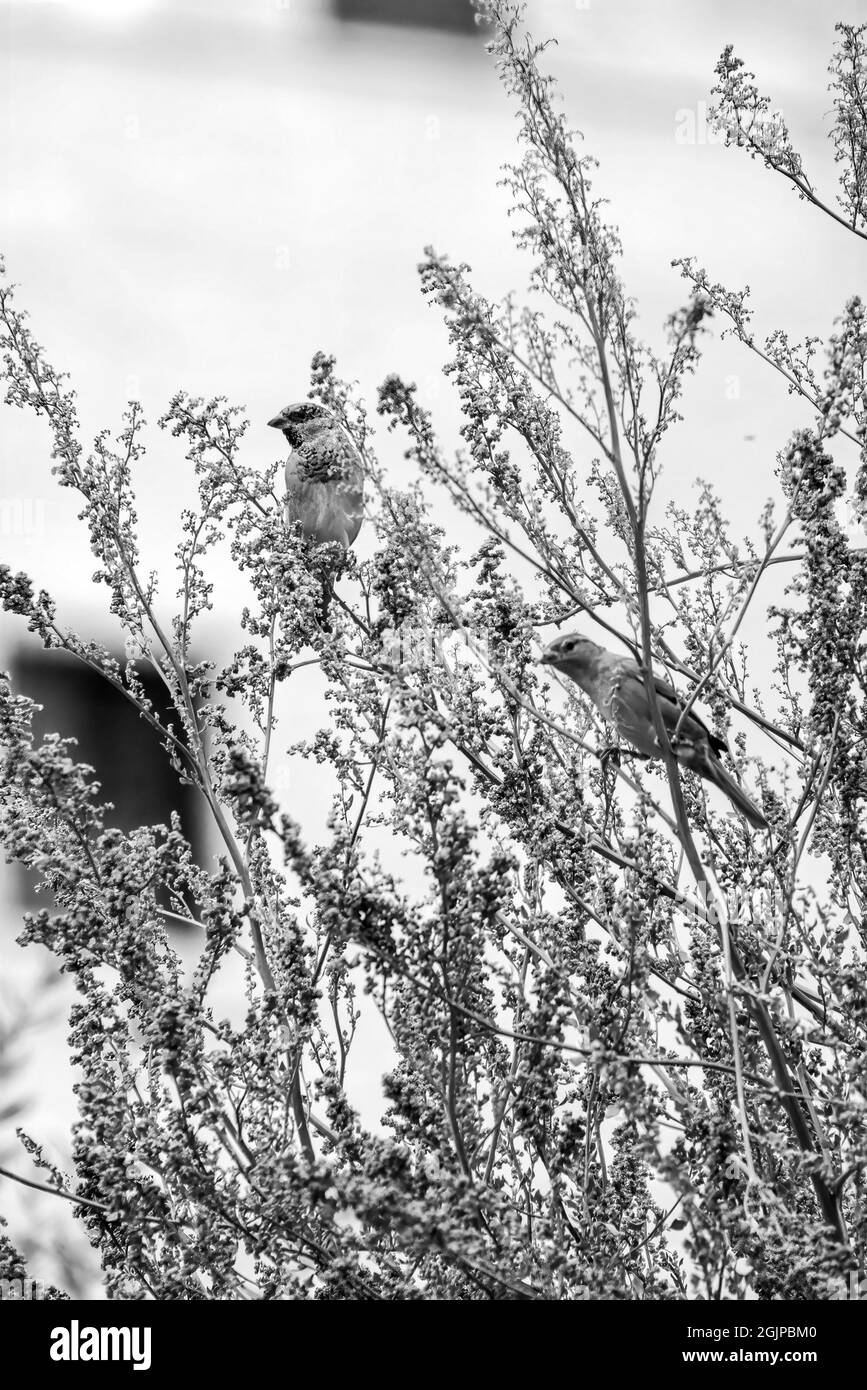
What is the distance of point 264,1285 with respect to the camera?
277 centimetres

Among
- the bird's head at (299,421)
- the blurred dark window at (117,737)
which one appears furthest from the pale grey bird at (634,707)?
the bird's head at (299,421)

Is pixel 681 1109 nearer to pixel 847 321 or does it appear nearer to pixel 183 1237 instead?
pixel 183 1237

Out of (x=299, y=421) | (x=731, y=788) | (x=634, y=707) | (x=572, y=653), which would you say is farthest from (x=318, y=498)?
(x=731, y=788)

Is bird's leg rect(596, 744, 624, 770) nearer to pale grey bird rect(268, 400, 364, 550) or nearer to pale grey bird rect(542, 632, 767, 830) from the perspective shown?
pale grey bird rect(542, 632, 767, 830)

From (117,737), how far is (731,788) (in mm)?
2959

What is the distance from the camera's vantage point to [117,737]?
6113 mm

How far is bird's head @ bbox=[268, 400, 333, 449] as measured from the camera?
6.35 meters

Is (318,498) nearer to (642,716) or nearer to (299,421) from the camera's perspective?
(299,421)

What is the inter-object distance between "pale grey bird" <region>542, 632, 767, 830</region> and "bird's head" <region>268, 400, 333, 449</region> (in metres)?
2.33

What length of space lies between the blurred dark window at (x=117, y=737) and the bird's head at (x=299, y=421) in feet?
4.63

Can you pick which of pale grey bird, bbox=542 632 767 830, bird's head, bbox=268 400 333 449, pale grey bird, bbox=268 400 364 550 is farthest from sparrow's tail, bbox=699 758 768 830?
bird's head, bbox=268 400 333 449

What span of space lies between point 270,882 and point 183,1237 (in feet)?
3.77
